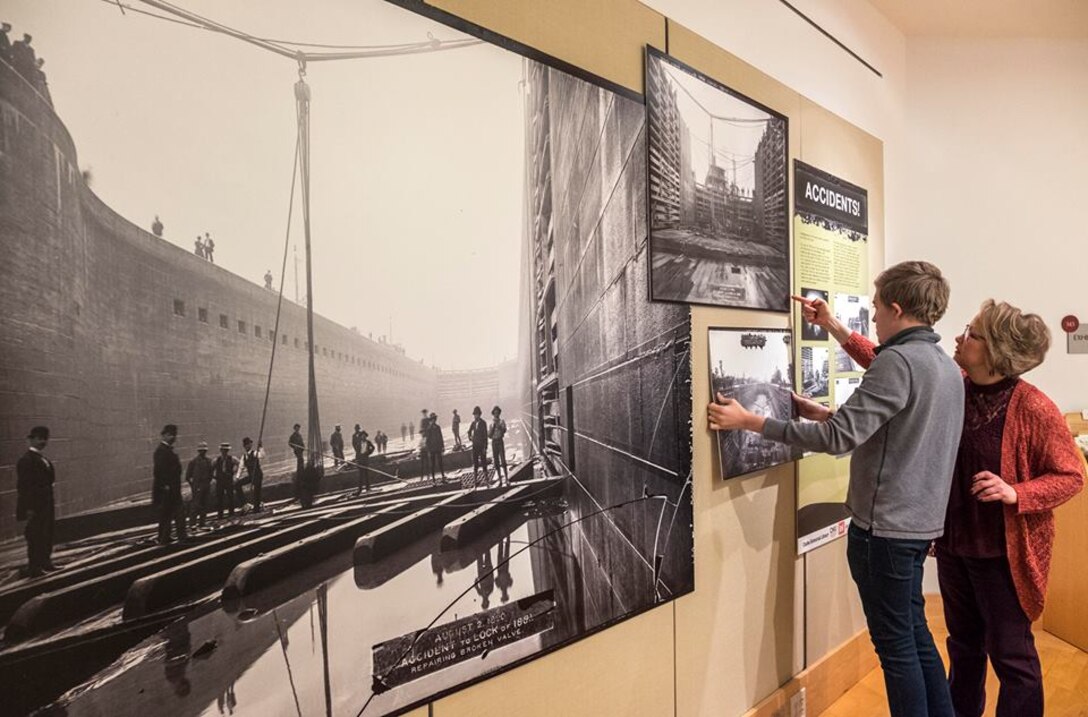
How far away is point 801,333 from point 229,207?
200cm

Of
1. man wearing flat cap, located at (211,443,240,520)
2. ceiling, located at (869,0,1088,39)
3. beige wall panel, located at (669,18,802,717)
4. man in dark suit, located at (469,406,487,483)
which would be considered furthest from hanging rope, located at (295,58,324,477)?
ceiling, located at (869,0,1088,39)

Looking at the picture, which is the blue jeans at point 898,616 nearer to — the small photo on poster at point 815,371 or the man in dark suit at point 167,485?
the small photo on poster at point 815,371

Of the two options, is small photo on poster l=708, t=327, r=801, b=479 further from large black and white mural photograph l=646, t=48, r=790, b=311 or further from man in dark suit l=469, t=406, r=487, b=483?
man in dark suit l=469, t=406, r=487, b=483

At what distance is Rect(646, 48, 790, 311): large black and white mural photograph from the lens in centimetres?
178

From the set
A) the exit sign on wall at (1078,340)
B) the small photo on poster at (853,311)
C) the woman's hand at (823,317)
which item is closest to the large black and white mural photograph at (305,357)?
the woman's hand at (823,317)

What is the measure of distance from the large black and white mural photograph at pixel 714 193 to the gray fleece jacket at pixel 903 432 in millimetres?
478

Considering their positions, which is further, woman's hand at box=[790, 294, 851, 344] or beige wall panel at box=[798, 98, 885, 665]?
beige wall panel at box=[798, 98, 885, 665]

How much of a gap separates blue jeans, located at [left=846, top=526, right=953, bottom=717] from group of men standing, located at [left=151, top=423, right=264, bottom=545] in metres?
1.69

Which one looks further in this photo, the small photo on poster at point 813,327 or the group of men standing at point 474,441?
the small photo on poster at point 813,327

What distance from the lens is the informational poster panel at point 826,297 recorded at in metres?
2.35

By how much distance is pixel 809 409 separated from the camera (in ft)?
7.36

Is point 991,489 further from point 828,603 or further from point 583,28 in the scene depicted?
point 583,28
